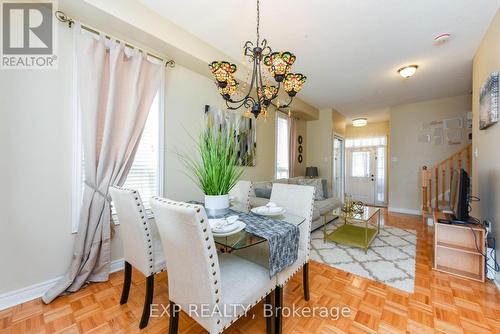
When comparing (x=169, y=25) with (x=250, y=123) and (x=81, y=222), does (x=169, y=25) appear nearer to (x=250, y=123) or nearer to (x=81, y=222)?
(x=250, y=123)

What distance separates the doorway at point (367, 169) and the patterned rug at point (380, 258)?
331 centimetres

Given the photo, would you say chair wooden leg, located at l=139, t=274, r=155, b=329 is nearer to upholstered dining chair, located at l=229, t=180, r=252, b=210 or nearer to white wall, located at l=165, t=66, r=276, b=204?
upholstered dining chair, located at l=229, t=180, r=252, b=210

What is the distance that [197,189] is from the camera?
286cm

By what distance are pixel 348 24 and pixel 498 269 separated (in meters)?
2.85

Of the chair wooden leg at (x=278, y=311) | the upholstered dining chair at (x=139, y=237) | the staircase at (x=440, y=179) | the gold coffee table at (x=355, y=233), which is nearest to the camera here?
the chair wooden leg at (x=278, y=311)

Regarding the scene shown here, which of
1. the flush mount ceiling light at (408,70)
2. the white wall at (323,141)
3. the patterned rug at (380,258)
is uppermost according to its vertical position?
the flush mount ceiling light at (408,70)

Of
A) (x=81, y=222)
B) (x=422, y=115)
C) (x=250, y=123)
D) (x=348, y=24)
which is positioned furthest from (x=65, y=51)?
(x=422, y=115)

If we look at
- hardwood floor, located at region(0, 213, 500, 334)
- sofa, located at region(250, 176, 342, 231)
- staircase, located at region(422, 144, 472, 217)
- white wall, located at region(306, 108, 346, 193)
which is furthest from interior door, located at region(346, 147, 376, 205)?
hardwood floor, located at region(0, 213, 500, 334)

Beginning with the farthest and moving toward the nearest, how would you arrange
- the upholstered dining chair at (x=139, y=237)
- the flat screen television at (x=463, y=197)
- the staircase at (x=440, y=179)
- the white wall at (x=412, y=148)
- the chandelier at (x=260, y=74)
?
the white wall at (x=412, y=148), the staircase at (x=440, y=179), the flat screen television at (x=463, y=197), the chandelier at (x=260, y=74), the upholstered dining chair at (x=139, y=237)

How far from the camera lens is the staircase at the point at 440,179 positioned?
4.14 m

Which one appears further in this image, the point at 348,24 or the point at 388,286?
the point at 348,24

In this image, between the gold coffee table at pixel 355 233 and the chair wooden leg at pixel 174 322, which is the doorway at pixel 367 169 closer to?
the gold coffee table at pixel 355 233

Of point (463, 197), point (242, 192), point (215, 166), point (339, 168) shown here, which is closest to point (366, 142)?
point (339, 168)

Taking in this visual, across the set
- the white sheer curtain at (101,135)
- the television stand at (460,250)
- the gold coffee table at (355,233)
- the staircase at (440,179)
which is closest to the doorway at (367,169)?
the staircase at (440,179)
